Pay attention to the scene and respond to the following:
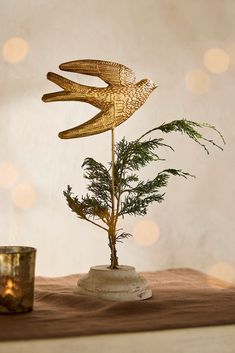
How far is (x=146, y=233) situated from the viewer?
184 centimetres

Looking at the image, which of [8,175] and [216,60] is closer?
[8,175]

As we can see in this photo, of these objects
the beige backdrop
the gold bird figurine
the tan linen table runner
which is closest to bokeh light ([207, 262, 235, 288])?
the beige backdrop

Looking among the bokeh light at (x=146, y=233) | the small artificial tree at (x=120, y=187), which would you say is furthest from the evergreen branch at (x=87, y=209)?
the bokeh light at (x=146, y=233)

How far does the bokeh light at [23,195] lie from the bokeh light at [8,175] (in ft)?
0.08

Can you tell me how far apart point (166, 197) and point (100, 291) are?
79 centimetres

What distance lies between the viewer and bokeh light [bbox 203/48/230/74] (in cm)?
191

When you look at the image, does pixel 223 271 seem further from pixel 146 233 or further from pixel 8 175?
pixel 8 175

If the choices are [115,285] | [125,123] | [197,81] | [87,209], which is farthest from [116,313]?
[197,81]

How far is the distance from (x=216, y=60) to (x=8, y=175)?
86cm

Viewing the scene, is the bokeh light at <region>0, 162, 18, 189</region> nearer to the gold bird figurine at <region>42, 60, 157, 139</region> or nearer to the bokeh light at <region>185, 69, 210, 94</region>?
the gold bird figurine at <region>42, 60, 157, 139</region>

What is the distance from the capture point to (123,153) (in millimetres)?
1222

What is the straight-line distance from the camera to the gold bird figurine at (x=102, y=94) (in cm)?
121

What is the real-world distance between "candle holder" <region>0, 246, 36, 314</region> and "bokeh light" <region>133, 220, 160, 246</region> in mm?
864

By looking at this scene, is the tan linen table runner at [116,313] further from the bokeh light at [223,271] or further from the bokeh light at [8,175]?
the bokeh light at [223,271]
